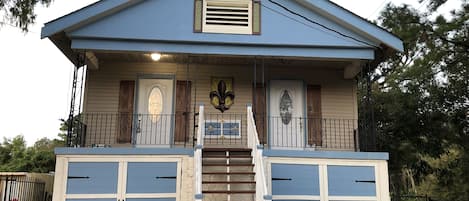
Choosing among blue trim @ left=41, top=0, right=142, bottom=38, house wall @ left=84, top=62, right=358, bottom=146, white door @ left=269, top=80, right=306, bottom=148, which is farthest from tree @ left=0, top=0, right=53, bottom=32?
white door @ left=269, top=80, right=306, bottom=148

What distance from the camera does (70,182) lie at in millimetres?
7871

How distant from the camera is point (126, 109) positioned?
33.5ft

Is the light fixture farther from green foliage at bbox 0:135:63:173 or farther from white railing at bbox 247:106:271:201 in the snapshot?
green foliage at bbox 0:135:63:173

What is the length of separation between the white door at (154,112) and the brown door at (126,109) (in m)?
0.17

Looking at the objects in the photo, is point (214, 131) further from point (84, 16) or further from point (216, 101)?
point (84, 16)

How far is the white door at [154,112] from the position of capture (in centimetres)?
1012

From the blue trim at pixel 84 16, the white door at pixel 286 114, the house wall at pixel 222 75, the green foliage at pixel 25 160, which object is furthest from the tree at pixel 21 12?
the green foliage at pixel 25 160

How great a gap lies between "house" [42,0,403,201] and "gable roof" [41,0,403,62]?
24mm

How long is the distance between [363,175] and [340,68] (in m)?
3.36

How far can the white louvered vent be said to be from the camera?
921 cm

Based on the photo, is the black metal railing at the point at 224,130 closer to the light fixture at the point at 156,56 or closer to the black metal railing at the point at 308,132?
the black metal railing at the point at 308,132

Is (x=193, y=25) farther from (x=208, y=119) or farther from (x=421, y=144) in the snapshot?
(x=421, y=144)

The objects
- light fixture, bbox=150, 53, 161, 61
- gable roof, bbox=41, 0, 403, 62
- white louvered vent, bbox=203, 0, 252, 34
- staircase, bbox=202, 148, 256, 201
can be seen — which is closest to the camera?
staircase, bbox=202, 148, 256, 201

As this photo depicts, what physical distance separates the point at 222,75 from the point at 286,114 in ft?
6.10
